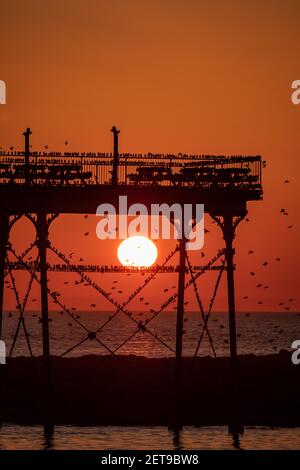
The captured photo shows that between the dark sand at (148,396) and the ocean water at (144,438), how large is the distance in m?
1.02

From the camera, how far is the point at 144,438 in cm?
5525

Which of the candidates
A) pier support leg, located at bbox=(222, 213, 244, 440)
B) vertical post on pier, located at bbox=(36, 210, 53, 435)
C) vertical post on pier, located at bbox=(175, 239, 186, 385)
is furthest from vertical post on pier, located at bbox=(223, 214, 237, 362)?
vertical post on pier, located at bbox=(36, 210, 53, 435)

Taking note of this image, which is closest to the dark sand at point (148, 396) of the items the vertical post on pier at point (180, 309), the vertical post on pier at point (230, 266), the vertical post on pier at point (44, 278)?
A: the vertical post on pier at point (180, 309)

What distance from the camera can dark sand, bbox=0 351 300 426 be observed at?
5991 cm

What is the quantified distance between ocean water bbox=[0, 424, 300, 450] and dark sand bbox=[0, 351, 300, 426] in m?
1.02

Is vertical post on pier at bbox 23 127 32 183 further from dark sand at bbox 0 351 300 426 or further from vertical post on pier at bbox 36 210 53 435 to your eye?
dark sand at bbox 0 351 300 426

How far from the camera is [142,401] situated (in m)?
61.8

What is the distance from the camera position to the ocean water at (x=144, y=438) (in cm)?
5288

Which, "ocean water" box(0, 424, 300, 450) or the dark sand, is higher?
the dark sand

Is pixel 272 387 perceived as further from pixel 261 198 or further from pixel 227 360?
pixel 261 198

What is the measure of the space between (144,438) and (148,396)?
7004mm

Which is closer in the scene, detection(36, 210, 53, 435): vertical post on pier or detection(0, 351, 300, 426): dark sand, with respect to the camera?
detection(36, 210, 53, 435): vertical post on pier

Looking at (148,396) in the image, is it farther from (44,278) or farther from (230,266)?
(44,278)
